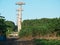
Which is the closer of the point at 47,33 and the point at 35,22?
the point at 47,33

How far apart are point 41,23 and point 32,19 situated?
3578 millimetres

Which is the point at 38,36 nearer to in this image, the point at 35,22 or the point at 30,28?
the point at 30,28

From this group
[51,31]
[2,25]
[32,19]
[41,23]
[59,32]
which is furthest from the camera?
[32,19]

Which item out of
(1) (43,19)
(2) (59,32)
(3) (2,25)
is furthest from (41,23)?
(3) (2,25)

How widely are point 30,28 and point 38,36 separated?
202 centimetres

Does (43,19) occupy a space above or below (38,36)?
above

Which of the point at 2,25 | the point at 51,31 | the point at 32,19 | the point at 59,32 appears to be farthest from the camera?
the point at 32,19

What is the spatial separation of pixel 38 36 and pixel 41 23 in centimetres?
591

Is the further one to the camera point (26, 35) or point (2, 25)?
point (26, 35)

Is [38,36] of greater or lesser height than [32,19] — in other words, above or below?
below

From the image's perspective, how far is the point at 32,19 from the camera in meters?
48.6

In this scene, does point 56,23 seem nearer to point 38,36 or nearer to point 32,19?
point 38,36

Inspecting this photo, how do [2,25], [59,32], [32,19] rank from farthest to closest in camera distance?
1. [32,19]
2. [59,32]
3. [2,25]

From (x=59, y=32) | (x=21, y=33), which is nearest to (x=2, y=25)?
(x=59, y=32)
